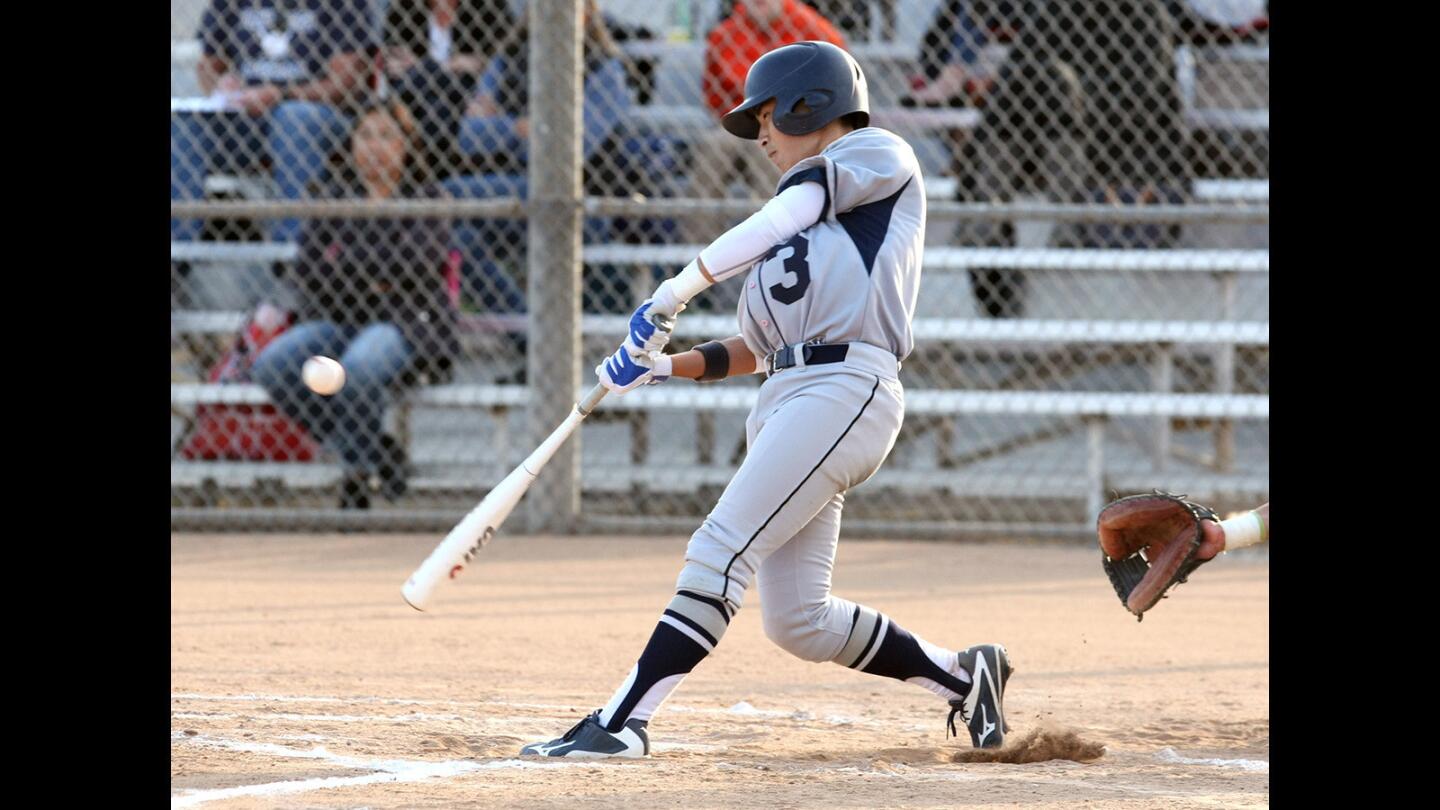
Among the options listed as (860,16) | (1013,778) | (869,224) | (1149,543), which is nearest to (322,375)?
(869,224)

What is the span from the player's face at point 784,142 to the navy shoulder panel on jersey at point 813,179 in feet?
0.53

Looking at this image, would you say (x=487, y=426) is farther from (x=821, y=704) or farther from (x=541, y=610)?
(x=821, y=704)

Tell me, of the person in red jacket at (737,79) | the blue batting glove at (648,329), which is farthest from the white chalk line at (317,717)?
the person in red jacket at (737,79)

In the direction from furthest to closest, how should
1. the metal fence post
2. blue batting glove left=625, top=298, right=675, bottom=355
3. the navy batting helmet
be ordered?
the metal fence post
the navy batting helmet
blue batting glove left=625, top=298, right=675, bottom=355

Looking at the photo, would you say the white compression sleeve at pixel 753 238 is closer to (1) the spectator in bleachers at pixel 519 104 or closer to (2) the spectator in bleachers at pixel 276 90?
(1) the spectator in bleachers at pixel 519 104

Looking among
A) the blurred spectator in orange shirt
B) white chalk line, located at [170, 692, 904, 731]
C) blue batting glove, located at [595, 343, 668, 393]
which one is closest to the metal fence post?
the blurred spectator in orange shirt

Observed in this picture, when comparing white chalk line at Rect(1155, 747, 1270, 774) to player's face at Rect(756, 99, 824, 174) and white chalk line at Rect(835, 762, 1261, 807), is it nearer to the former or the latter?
white chalk line at Rect(835, 762, 1261, 807)

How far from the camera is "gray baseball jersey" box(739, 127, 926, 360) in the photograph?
361 cm

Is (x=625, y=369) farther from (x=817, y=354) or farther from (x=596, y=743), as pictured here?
(x=596, y=743)

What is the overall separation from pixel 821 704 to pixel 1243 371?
523 centimetres

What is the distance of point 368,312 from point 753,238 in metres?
4.41

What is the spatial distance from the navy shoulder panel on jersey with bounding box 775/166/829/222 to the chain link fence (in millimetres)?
3667
